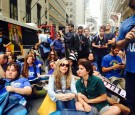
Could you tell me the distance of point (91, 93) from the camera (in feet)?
15.4

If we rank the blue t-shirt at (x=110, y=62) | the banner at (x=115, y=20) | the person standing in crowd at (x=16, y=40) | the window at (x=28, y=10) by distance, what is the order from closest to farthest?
the blue t-shirt at (x=110, y=62) < the person standing in crowd at (x=16, y=40) < the banner at (x=115, y=20) < the window at (x=28, y=10)

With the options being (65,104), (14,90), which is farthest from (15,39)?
(65,104)

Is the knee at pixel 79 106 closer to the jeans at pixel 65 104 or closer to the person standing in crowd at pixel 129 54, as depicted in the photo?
the jeans at pixel 65 104

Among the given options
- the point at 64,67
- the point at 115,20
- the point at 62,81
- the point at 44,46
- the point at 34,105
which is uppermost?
the point at 115,20

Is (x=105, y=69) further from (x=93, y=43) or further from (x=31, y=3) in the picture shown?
(x=31, y=3)

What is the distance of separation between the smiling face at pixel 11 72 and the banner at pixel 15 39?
15.7 ft

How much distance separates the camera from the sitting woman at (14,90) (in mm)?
4324

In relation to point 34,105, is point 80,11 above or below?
above

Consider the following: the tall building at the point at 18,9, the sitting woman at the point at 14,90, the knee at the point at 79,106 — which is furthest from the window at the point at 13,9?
the knee at the point at 79,106

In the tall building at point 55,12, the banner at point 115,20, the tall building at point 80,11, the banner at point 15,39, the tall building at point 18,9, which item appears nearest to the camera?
the banner at point 15,39

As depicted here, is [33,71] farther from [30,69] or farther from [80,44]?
[80,44]

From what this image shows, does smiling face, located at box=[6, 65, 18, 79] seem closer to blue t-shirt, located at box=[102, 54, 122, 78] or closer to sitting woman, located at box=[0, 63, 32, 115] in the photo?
sitting woman, located at box=[0, 63, 32, 115]

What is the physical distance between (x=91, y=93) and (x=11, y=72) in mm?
1436

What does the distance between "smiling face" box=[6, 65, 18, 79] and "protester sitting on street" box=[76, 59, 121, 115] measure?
3.84ft
